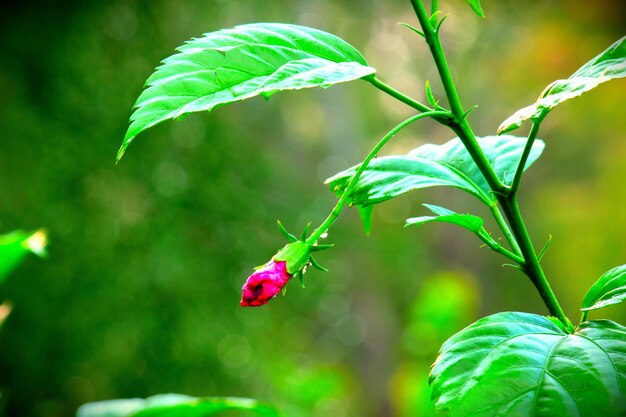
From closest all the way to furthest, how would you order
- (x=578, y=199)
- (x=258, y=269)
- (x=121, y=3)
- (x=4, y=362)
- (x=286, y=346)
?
(x=258, y=269) < (x=4, y=362) < (x=121, y=3) < (x=286, y=346) < (x=578, y=199)

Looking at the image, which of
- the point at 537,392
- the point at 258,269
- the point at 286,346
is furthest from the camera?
the point at 286,346

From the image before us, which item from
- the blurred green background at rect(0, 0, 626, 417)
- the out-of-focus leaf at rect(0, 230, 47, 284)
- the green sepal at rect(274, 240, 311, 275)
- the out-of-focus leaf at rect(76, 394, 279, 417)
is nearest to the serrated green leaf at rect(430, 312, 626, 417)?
the green sepal at rect(274, 240, 311, 275)

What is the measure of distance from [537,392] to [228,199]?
4244 mm

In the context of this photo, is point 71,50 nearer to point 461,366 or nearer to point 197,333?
point 197,333

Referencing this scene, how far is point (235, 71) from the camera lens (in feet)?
1.50

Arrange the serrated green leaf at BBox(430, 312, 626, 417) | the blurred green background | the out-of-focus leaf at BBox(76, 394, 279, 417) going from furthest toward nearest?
the blurred green background, the out-of-focus leaf at BBox(76, 394, 279, 417), the serrated green leaf at BBox(430, 312, 626, 417)

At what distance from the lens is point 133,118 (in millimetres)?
436

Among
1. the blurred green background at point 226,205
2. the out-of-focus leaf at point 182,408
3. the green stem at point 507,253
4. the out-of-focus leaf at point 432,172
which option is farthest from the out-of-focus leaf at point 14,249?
the blurred green background at point 226,205

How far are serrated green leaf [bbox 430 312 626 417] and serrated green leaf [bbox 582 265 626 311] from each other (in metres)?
0.03

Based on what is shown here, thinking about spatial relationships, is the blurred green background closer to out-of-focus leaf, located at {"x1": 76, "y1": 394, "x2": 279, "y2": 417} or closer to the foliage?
out-of-focus leaf, located at {"x1": 76, "y1": 394, "x2": 279, "y2": 417}

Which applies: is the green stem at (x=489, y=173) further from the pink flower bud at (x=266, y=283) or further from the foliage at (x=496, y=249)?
the pink flower bud at (x=266, y=283)

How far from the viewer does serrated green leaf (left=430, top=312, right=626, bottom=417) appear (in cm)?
39

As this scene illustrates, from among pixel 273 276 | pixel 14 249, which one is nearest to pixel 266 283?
pixel 273 276

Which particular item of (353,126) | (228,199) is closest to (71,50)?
(228,199)
